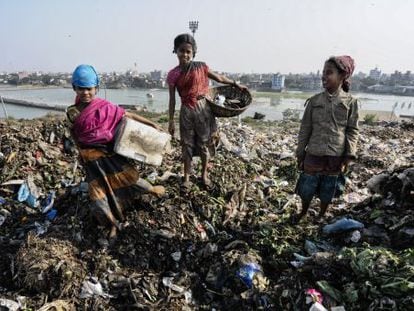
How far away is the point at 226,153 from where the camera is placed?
206 inches

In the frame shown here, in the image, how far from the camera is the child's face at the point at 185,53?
113 inches

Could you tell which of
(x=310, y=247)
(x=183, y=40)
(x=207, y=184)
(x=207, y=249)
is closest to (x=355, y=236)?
(x=310, y=247)

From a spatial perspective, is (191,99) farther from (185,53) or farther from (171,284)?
(171,284)

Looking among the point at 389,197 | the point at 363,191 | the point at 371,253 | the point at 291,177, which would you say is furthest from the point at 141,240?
the point at 363,191

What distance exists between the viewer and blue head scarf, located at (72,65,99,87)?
2408 millimetres

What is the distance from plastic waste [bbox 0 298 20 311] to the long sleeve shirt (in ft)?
8.07

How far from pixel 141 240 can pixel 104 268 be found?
37cm

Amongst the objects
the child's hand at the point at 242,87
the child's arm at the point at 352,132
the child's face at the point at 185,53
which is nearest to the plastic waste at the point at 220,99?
the child's hand at the point at 242,87

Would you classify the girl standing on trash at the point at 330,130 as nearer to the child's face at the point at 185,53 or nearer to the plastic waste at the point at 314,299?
the plastic waste at the point at 314,299

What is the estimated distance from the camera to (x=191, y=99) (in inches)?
121

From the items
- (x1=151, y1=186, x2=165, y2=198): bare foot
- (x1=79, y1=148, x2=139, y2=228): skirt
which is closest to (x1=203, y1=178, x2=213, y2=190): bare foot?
(x1=151, y1=186, x2=165, y2=198): bare foot

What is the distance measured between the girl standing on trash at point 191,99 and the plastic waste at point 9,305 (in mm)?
1685

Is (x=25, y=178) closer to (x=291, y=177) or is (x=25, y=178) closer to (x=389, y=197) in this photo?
(x=291, y=177)

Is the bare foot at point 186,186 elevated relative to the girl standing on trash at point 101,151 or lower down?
lower down
